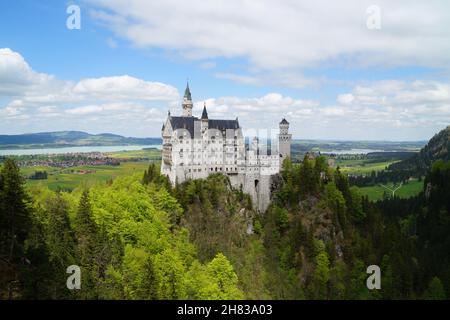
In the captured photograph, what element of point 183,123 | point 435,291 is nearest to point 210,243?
point 183,123

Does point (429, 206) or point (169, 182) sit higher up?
point (169, 182)

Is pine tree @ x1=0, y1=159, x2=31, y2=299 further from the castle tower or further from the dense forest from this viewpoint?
the castle tower

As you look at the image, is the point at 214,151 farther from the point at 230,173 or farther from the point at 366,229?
the point at 366,229

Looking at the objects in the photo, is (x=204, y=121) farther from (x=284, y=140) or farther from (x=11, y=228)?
(x=11, y=228)

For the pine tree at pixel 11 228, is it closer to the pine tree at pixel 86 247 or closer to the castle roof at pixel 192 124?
the pine tree at pixel 86 247

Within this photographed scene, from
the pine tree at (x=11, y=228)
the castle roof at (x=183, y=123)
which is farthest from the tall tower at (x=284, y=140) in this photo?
the pine tree at (x=11, y=228)

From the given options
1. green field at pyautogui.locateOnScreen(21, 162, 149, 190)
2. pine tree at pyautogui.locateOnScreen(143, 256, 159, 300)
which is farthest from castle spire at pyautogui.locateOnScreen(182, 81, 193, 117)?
pine tree at pyautogui.locateOnScreen(143, 256, 159, 300)
